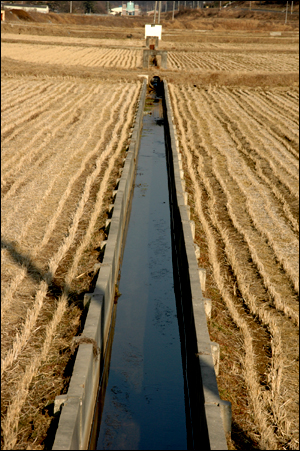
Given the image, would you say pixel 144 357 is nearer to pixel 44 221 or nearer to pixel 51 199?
pixel 44 221

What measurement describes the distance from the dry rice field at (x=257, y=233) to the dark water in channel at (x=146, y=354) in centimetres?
74

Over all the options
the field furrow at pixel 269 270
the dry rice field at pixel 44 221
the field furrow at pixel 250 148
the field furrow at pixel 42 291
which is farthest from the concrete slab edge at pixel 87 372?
the field furrow at pixel 250 148

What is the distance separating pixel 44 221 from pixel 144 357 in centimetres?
338

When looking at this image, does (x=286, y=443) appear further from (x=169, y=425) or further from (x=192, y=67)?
(x=192, y=67)

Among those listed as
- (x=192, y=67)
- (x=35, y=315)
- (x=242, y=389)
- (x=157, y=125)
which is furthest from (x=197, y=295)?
(x=192, y=67)

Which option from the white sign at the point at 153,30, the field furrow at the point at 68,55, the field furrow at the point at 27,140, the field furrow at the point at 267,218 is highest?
the white sign at the point at 153,30

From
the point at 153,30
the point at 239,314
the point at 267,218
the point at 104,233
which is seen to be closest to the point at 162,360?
the point at 239,314

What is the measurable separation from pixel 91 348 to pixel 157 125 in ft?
46.7

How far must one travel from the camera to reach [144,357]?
5684mm

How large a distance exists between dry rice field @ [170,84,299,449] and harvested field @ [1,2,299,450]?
2cm

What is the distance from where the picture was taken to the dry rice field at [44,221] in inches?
185

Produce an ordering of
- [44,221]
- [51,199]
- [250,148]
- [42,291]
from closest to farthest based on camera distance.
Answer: [42,291] → [44,221] → [51,199] → [250,148]

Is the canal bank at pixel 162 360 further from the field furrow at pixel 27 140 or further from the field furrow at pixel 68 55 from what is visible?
the field furrow at pixel 68 55

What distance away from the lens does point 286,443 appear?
14.0ft
